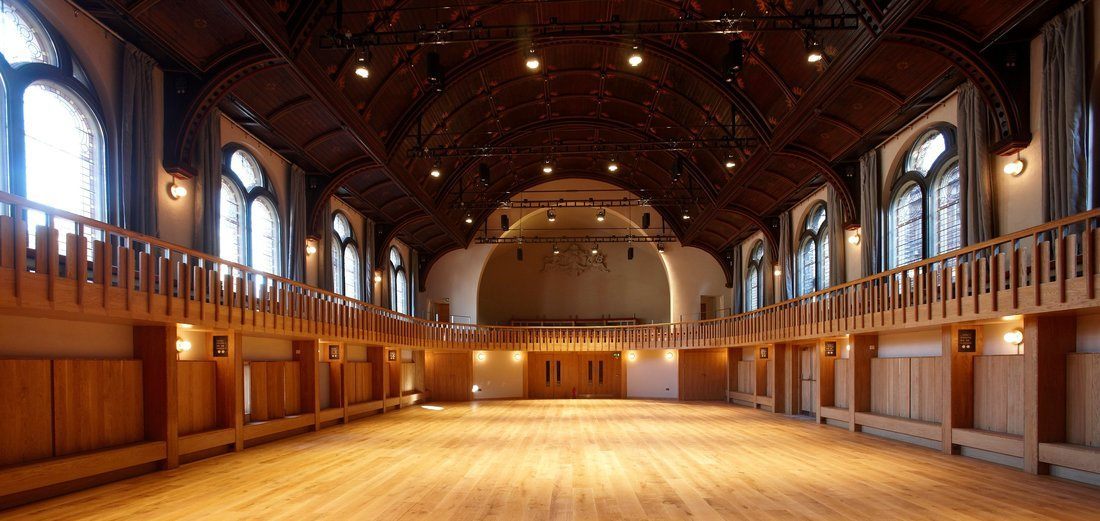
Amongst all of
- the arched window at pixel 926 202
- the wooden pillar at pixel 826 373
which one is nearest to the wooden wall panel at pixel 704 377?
the wooden pillar at pixel 826 373

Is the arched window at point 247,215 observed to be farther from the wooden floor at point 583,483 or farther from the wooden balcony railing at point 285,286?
the wooden floor at point 583,483

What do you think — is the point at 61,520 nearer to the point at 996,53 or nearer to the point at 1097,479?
the point at 1097,479

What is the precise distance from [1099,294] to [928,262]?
146 inches

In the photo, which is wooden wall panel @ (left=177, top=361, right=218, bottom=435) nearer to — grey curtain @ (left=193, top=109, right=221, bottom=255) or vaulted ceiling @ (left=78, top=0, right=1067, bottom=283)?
grey curtain @ (left=193, top=109, right=221, bottom=255)

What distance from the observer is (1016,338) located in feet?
37.0

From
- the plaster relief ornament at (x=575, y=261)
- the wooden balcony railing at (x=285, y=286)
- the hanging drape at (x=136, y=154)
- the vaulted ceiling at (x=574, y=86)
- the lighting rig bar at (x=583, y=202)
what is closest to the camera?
the wooden balcony railing at (x=285, y=286)

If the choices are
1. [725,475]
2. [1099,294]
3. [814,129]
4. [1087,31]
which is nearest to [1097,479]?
[1099,294]

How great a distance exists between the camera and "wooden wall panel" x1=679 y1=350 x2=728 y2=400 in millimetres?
29562

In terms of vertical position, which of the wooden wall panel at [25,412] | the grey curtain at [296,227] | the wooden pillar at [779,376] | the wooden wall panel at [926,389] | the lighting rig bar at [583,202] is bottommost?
the wooden pillar at [779,376]

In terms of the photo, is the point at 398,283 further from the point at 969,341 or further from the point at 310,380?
the point at 969,341

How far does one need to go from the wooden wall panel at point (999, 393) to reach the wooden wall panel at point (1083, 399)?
0.90 meters

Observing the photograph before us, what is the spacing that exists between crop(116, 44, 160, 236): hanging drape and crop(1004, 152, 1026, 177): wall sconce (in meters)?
13.2

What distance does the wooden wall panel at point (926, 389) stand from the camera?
13.1m

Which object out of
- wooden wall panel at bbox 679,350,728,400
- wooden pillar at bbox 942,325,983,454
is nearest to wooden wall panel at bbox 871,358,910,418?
wooden pillar at bbox 942,325,983,454
